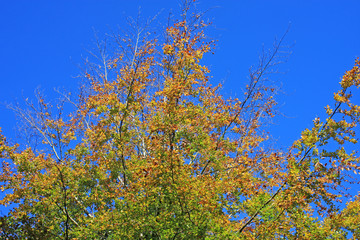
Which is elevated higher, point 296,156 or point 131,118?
point 131,118

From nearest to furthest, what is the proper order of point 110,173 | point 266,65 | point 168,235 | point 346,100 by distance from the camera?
1. point 346,100
2. point 168,235
3. point 110,173
4. point 266,65

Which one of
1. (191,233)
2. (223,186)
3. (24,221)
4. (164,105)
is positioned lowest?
(191,233)

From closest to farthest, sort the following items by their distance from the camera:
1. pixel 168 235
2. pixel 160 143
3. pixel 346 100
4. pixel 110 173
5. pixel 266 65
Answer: pixel 346 100, pixel 168 235, pixel 160 143, pixel 110 173, pixel 266 65

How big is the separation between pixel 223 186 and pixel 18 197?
20.9ft

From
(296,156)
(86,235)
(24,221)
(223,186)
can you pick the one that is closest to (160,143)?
(223,186)

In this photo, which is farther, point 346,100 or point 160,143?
point 160,143

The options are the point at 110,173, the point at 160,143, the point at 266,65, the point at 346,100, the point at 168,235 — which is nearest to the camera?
the point at 346,100

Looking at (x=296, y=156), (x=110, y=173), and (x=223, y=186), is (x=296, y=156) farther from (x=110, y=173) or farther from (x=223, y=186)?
(x=110, y=173)

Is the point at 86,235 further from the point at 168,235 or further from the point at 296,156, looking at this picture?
the point at 296,156

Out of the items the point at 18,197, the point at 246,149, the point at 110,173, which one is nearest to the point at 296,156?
the point at 246,149

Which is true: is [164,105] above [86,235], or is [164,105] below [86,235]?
above

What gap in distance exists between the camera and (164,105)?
30.9 ft

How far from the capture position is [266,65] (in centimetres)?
1303

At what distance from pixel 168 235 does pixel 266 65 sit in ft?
25.6
